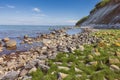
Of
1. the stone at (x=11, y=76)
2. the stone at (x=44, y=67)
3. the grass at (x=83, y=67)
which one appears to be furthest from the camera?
the stone at (x=44, y=67)

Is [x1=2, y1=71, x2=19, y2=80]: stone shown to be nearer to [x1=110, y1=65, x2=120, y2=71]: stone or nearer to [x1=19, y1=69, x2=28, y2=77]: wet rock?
[x1=19, y1=69, x2=28, y2=77]: wet rock

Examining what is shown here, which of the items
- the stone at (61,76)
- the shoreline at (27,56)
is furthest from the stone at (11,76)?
the stone at (61,76)

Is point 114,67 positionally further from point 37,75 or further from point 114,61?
point 37,75

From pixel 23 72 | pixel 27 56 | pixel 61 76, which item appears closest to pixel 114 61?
pixel 61 76

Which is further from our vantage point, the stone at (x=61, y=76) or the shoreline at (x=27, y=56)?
the shoreline at (x=27, y=56)

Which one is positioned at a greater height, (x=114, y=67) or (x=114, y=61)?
(x=114, y=61)

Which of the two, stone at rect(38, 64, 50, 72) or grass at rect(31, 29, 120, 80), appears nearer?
grass at rect(31, 29, 120, 80)

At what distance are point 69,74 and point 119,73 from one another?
2.44m

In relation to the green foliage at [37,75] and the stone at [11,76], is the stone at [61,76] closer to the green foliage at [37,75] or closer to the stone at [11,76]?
the green foliage at [37,75]

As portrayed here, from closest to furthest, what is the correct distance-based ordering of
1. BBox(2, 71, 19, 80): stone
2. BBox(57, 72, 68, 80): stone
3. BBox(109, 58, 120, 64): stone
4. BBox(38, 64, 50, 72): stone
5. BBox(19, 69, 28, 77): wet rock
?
BBox(57, 72, 68, 80): stone → BBox(2, 71, 19, 80): stone → BBox(19, 69, 28, 77): wet rock → BBox(38, 64, 50, 72): stone → BBox(109, 58, 120, 64): stone

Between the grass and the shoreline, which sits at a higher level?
the grass

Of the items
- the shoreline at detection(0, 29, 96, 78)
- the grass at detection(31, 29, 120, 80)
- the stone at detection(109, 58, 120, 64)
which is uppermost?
the stone at detection(109, 58, 120, 64)

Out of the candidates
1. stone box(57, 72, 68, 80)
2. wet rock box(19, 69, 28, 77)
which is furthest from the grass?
wet rock box(19, 69, 28, 77)

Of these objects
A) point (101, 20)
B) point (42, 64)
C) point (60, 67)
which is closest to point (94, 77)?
point (60, 67)
